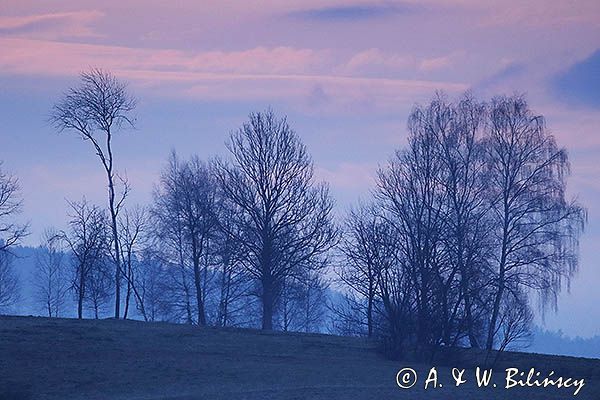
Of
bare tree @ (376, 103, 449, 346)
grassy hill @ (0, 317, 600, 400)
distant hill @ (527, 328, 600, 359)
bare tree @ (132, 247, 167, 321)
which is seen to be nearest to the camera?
grassy hill @ (0, 317, 600, 400)

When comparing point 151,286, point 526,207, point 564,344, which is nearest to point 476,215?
point 526,207

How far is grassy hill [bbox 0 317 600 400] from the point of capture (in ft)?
80.7

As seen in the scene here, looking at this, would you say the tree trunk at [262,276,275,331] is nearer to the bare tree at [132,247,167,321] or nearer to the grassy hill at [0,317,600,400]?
the bare tree at [132,247,167,321]

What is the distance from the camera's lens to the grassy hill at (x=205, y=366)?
24.6 meters

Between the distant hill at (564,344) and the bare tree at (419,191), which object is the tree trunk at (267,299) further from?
the distant hill at (564,344)

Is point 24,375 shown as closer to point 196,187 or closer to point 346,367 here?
point 346,367

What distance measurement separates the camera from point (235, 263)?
168 feet

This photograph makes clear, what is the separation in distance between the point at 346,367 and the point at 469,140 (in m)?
17.9

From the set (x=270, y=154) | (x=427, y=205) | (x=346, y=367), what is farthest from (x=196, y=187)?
(x=346, y=367)

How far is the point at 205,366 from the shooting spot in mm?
28859

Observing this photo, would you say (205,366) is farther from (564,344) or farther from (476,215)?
(564,344)

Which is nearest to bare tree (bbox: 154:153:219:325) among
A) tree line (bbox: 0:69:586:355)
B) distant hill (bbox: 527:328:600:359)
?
tree line (bbox: 0:69:586:355)

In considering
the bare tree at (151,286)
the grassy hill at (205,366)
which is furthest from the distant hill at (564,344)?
the grassy hill at (205,366)

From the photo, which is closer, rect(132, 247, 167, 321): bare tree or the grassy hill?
the grassy hill
